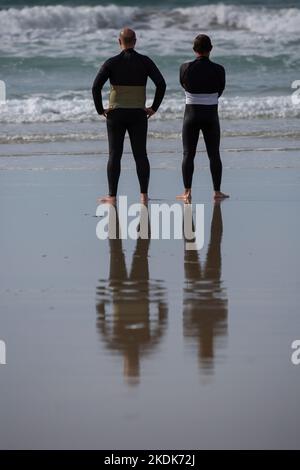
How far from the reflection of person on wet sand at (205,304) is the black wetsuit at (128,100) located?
2.32m

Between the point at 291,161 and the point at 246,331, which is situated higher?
the point at 291,161

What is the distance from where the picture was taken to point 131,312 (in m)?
6.37

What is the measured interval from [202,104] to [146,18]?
24.8m

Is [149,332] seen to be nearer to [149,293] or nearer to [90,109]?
[149,293]

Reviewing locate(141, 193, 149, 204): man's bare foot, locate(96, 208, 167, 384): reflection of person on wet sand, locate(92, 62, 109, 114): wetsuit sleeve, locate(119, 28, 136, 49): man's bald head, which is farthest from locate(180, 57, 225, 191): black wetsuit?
locate(96, 208, 167, 384): reflection of person on wet sand

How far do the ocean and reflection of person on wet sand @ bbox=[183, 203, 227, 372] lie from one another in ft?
28.4

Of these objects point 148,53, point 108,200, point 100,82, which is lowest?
point 108,200

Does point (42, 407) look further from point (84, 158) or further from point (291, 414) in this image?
Result: point (84, 158)

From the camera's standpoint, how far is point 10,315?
6.31 metres

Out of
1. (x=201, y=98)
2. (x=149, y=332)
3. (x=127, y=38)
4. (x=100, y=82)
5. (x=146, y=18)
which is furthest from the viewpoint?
(x=146, y=18)

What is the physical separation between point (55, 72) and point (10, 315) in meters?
22.8

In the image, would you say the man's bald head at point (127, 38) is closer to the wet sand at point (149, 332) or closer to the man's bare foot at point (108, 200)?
the man's bare foot at point (108, 200)

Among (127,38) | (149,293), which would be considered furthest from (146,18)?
(149,293)

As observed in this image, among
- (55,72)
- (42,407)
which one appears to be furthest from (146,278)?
(55,72)
